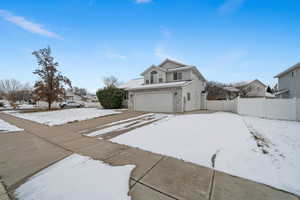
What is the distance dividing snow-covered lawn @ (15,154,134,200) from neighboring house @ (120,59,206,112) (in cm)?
1027

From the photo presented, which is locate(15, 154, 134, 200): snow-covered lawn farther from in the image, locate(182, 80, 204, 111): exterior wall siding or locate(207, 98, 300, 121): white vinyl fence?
locate(182, 80, 204, 111): exterior wall siding

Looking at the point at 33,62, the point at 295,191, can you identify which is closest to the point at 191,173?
the point at 295,191

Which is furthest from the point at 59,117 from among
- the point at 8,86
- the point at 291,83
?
the point at 8,86

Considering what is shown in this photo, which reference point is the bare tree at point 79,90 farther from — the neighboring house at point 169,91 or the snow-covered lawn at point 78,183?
the snow-covered lawn at point 78,183

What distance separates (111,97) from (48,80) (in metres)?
9.02

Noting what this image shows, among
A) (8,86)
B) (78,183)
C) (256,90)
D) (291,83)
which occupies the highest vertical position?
(8,86)

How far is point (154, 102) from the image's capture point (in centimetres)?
1328

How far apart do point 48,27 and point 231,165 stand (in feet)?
49.5

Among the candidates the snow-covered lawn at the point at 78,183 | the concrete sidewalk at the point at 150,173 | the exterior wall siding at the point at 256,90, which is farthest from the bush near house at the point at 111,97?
the exterior wall siding at the point at 256,90

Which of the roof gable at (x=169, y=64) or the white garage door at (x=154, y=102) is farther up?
the roof gable at (x=169, y=64)

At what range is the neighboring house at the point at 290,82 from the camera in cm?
1100

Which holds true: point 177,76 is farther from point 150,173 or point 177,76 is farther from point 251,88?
point 251,88

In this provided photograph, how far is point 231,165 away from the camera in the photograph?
258 cm

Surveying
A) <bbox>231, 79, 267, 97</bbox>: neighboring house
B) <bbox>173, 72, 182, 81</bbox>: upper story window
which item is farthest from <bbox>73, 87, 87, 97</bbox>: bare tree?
<bbox>231, 79, 267, 97</bbox>: neighboring house
